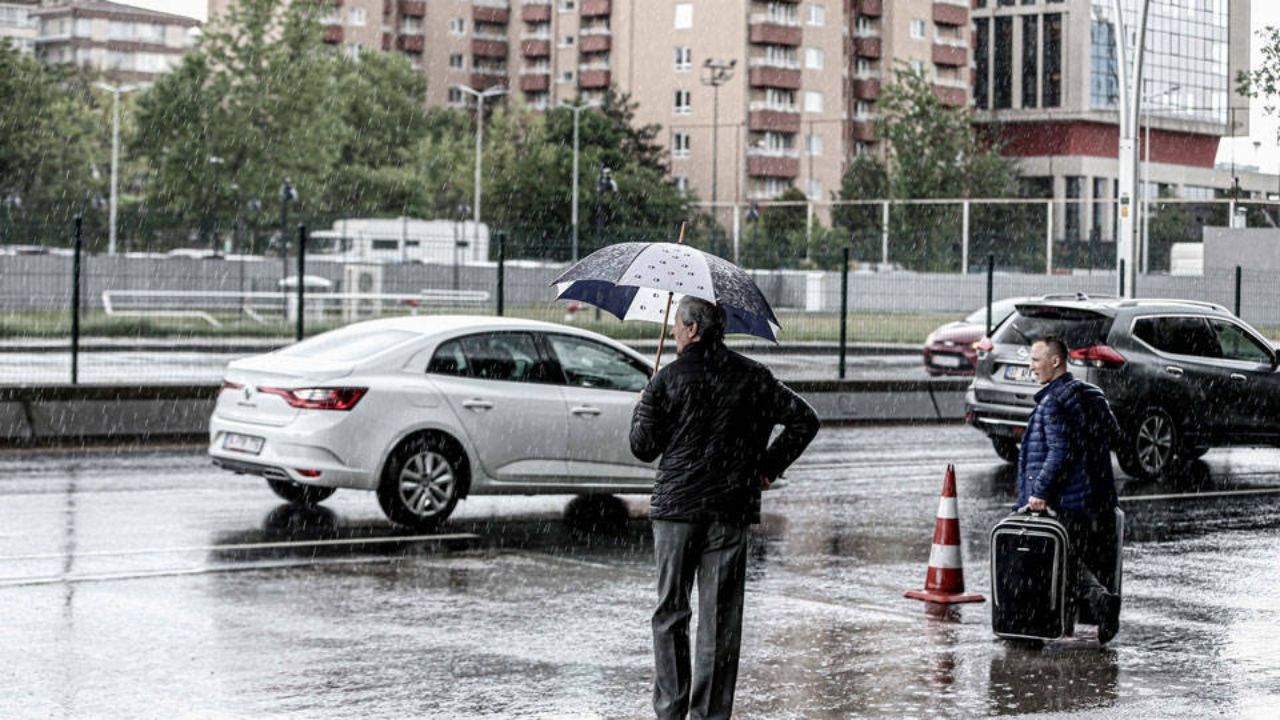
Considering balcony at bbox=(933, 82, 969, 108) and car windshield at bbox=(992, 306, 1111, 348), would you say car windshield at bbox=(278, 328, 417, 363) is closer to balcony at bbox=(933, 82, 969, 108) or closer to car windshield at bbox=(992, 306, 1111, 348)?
car windshield at bbox=(992, 306, 1111, 348)

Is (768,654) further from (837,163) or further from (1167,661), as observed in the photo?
(837,163)

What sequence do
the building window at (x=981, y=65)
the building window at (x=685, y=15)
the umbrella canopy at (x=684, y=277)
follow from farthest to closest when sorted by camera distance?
1. the building window at (x=981, y=65)
2. the building window at (x=685, y=15)
3. the umbrella canopy at (x=684, y=277)

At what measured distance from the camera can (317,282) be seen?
51688 millimetres

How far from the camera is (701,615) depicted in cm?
693

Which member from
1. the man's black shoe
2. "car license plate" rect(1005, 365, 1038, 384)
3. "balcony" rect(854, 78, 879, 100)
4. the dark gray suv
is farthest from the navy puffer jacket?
"balcony" rect(854, 78, 879, 100)

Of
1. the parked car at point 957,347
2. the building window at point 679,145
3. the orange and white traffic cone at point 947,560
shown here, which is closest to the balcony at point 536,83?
the building window at point 679,145

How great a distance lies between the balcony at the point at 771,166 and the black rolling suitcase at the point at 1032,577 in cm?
10323

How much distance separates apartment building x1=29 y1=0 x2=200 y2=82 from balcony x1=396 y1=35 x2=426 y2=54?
111 feet

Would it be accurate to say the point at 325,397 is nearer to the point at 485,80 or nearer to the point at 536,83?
the point at 536,83

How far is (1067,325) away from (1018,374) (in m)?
0.65

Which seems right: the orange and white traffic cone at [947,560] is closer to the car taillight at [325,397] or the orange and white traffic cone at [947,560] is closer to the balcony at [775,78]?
the car taillight at [325,397]

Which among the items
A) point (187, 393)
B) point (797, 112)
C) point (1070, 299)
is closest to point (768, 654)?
point (1070, 299)

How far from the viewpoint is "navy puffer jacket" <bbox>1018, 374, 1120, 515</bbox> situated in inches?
365

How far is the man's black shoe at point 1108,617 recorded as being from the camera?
928 cm
